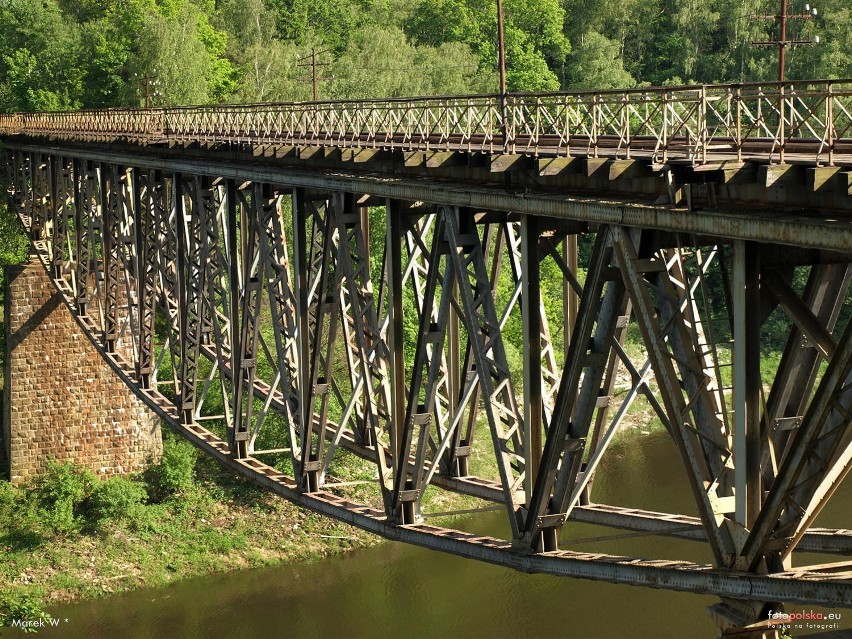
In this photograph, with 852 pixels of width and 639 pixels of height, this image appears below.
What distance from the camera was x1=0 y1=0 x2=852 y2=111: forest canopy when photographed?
56594 mm

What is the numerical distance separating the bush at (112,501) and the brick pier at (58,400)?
1291mm

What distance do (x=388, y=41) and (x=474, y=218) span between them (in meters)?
52.6

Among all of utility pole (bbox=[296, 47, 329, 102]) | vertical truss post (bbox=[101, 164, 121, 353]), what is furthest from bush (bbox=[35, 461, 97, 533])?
utility pole (bbox=[296, 47, 329, 102])

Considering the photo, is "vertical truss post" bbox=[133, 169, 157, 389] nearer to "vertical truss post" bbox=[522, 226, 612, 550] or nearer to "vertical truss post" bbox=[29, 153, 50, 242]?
"vertical truss post" bbox=[29, 153, 50, 242]

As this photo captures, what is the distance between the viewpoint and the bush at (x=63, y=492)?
33125 millimetres

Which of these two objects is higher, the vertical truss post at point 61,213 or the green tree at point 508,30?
the green tree at point 508,30

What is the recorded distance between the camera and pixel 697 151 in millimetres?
10812

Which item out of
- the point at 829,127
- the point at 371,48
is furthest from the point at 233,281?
the point at 371,48

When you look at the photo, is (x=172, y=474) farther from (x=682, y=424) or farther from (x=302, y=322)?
(x=682, y=424)

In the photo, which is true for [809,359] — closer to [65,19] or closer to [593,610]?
[593,610]

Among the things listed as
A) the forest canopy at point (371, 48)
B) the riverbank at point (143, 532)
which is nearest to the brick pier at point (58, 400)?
the riverbank at point (143, 532)

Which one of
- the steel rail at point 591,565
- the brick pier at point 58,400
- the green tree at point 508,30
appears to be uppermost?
the green tree at point 508,30

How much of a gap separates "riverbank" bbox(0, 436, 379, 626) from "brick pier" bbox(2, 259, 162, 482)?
625 mm

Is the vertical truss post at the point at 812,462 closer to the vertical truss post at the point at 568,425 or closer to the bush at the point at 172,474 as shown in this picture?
the vertical truss post at the point at 568,425
